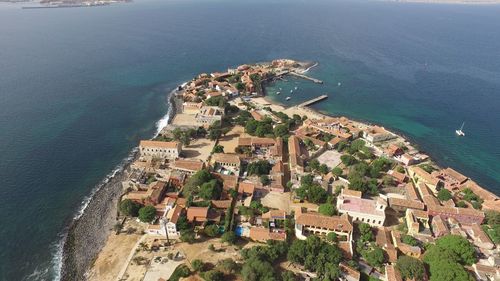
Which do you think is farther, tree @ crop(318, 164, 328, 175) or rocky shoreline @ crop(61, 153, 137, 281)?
tree @ crop(318, 164, 328, 175)

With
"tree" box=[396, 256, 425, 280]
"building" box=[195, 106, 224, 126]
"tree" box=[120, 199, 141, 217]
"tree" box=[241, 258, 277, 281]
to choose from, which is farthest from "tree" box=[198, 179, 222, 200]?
"tree" box=[396, 256, 425, 280]

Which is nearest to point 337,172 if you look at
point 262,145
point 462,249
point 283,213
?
point 283,213

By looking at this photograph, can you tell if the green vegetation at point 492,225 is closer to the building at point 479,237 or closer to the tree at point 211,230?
the building at point 479,237

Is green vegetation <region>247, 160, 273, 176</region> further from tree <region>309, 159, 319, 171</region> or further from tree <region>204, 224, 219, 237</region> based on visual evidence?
tree <region>204, 224, 219, 237</region>

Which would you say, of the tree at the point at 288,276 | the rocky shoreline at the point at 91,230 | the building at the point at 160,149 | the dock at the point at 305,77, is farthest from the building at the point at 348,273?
the dock at the point at 305,77

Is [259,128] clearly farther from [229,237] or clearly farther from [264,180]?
[229,237]

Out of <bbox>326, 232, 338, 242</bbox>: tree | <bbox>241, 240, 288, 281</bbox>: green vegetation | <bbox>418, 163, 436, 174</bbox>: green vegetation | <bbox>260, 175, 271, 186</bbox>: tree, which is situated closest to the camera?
<bbox>241, 240, 288, 281</bbox>: green vegetation

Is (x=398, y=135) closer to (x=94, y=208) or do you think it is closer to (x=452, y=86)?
(x=452, y=86)
